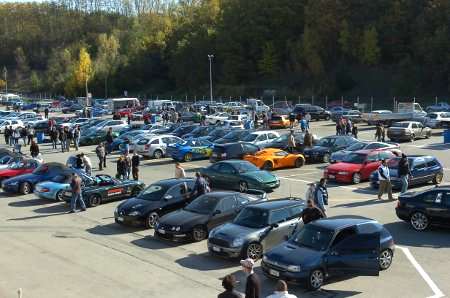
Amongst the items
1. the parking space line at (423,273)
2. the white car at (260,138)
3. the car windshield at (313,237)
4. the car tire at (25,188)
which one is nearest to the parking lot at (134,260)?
the parking space line at (423,273)

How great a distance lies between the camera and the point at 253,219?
53.1 ft

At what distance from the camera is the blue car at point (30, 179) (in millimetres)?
26125

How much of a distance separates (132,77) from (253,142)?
8785 centimetres

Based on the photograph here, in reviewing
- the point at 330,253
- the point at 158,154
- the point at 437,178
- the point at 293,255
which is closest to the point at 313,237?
the point at 330,253

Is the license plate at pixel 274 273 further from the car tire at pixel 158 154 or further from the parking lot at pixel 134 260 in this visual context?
the car tire at pixel 158 154

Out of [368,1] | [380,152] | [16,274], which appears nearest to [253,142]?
[380,152]

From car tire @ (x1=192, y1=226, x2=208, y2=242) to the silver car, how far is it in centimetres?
123

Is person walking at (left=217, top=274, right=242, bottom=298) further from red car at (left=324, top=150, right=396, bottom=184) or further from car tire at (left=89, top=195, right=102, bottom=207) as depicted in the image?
red car at (left=324, top=150, right=396, bottom=184)

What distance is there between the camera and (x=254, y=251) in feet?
51.1

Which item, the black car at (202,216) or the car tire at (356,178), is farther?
the car tire at (356,178)

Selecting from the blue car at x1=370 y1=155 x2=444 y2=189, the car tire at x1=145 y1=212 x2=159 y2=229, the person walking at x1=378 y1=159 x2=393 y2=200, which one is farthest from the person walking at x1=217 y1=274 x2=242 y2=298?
the blue car at x1=370 y1=155 x2=444 y2=189

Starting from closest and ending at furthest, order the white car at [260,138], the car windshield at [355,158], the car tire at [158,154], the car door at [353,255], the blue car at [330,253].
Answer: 1. the blue car at [330,253]
2. the car door at [353,255]
3. the car windshield at [355,158]
4. the white car at [260,138]
5. the car tire at [158,154]

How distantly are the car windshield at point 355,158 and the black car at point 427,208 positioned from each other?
8.38 m

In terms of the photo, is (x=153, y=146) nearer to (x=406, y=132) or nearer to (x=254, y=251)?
(x=406, y=132)
